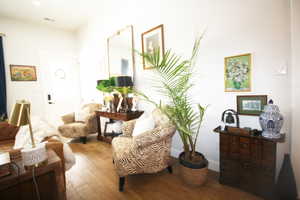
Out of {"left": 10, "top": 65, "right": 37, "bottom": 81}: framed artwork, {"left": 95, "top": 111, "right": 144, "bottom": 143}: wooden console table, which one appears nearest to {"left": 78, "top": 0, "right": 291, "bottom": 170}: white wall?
{"left": 95, "top": 111, "right": 144, "bottom": 143}: wooden console table

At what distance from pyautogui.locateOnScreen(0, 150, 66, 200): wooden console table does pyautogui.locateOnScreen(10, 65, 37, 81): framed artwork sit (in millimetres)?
3664

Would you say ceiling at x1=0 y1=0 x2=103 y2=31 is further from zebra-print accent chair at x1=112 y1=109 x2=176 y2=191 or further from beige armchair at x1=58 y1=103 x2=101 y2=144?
zebra-print accent chair at x1=112 y1=109 x2=176 y2=191

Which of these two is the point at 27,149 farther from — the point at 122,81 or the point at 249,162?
the point at 249,162

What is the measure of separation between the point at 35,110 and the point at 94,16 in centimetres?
307

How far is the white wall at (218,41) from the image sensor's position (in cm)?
143

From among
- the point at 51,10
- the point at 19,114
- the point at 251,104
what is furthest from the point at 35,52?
the point at 251,104

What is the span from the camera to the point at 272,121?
1.32 metres

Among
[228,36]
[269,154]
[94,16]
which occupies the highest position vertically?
[94,16]

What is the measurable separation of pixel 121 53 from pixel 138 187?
259 cm

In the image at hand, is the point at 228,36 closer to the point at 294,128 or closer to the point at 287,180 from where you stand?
the point at 294,128

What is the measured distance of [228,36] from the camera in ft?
5.60

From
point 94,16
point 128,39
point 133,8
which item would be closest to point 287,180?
point 128,39

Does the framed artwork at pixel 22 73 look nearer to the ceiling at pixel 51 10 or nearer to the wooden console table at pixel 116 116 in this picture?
the ceiling at pixel 51 10

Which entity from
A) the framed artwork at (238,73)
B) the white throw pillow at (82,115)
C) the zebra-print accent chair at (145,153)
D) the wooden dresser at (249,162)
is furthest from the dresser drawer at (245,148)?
the white throw pillow at (82,115)
